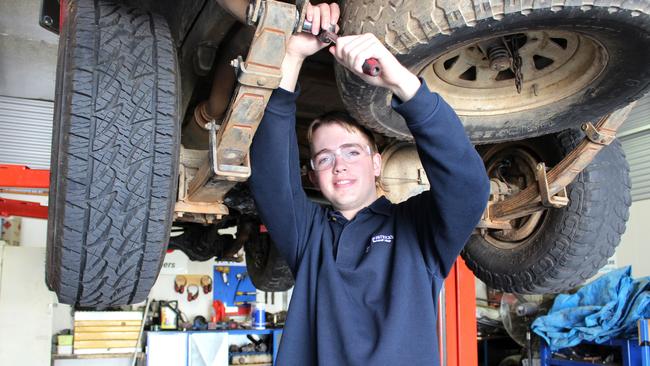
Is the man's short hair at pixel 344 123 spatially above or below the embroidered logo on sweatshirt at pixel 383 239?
above

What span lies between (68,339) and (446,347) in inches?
163

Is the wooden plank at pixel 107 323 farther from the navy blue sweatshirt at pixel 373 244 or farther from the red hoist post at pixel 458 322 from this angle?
the navy blue sweatshirt at pixel 373 244

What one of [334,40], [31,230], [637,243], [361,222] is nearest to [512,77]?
[361,222]

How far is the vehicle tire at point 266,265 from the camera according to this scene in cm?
307

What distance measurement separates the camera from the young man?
1.10 metres

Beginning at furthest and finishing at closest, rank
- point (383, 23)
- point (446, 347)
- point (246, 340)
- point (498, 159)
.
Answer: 1. point (246, 340)
2. point (446, 347)
3. point (498, 159)
4. point (383, 23)

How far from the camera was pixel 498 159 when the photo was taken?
2391mm

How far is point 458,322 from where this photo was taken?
2.82 meters

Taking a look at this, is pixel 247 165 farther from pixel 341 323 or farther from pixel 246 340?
pixel 246 340

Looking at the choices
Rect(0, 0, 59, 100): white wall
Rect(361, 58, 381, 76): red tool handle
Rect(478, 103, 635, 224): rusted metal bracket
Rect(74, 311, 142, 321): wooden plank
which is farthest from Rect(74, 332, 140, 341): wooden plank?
Rect(361, 58, 381, 76): red tool handle

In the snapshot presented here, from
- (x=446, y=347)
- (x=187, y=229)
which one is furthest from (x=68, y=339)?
(x=446, y=347)

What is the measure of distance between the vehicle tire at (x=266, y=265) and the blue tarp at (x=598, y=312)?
2.93 metres

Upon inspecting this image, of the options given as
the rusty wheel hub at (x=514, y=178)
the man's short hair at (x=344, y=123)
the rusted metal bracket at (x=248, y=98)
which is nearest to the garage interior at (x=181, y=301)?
the rusty wheel hub at (x=514, y=178)

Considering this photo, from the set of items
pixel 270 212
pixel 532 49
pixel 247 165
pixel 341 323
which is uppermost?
pixel 532 49
